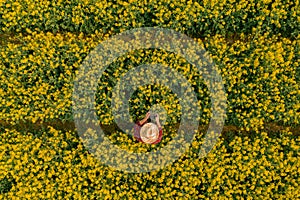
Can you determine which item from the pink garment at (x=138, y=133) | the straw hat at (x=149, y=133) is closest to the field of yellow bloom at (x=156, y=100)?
the pink garment at (x=138, y=133)

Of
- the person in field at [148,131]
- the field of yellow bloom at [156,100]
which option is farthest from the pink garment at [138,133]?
the field of yellow bloom at [156,100]

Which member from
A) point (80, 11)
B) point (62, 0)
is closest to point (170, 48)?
point (80, 11)

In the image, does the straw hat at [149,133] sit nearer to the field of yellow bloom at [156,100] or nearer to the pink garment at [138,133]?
the pink garment at [138,133]

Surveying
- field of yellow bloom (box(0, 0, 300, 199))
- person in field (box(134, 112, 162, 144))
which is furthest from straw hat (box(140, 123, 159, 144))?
field of yellow bloom (box(0, 0, 300, 199))

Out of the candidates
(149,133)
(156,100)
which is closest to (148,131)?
(149,133)

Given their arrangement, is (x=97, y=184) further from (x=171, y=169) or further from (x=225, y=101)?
(x=225, y=101)

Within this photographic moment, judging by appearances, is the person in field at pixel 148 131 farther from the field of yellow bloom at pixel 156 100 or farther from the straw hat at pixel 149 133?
the field of yellow bloom at pixel 156 100

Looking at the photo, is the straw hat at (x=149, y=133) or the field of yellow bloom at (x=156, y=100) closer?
the straw hat at (x=149, y=133)
